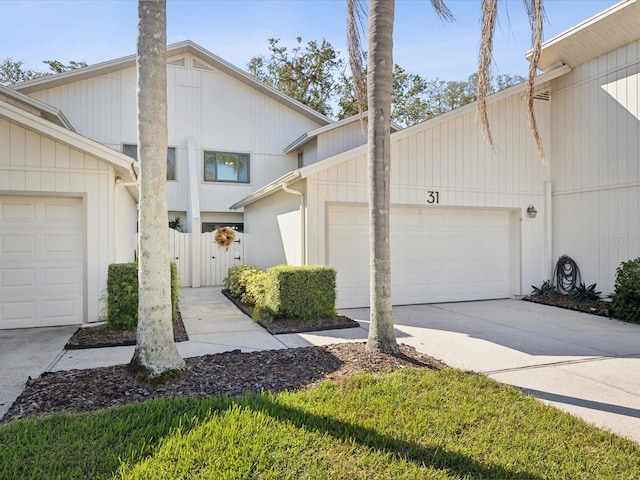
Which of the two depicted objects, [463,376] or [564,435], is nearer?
[564,435]

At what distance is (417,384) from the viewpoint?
4.32 metres

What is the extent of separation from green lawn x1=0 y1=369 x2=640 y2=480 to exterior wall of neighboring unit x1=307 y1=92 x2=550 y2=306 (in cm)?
514

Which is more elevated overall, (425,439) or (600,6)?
(600,6)

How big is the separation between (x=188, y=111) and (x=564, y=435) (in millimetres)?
15246

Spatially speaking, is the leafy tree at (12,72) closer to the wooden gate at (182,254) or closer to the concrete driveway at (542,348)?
the wooden gate at (182,254)

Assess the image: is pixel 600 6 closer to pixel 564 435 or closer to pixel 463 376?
pixel 463 376

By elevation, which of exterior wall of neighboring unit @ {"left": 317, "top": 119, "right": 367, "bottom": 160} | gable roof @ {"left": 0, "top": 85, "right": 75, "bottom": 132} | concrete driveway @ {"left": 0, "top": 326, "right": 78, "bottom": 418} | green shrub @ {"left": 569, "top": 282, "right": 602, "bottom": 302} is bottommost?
concrete driveway @ {"left": 0, "top": 326, "right": 78, "bottom": 418}

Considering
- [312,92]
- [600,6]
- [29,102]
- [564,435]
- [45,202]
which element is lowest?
[564,435]

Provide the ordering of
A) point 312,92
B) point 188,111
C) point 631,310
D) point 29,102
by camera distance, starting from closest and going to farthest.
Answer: point 631,310, point 29,102, point 188,111, point 312,92

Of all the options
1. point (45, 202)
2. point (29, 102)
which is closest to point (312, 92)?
point (29, 102)

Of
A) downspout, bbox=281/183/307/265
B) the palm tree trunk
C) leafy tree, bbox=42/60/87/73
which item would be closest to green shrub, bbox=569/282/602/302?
downspout, bbox=281/183/307/265

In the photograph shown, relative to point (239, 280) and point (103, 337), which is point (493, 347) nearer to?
point (103, 337)

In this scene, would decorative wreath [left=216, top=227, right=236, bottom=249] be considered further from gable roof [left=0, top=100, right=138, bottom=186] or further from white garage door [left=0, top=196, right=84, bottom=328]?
white garage door [left=0, top=196, right=84, bottom=328]

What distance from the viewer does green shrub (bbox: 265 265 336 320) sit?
293 inches
